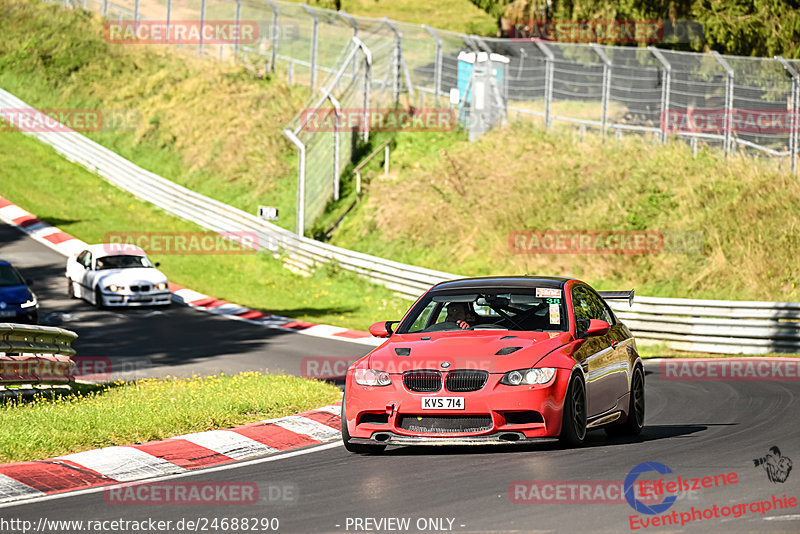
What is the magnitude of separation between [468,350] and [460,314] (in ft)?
3.38

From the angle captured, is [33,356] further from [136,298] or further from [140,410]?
[136,298]

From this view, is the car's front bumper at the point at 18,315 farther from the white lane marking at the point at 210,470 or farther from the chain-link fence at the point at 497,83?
the white lane marking at the point at 210,470

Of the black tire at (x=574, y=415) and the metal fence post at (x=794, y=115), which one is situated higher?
the metal fence post at (x=794, y=115)

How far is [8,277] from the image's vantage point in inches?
884

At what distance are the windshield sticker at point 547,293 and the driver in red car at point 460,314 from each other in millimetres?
616

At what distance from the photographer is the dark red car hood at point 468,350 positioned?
9.05 meters

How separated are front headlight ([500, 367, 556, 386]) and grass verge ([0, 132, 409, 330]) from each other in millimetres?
16216

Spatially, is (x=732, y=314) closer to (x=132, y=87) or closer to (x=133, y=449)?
(x=133, y=449)
